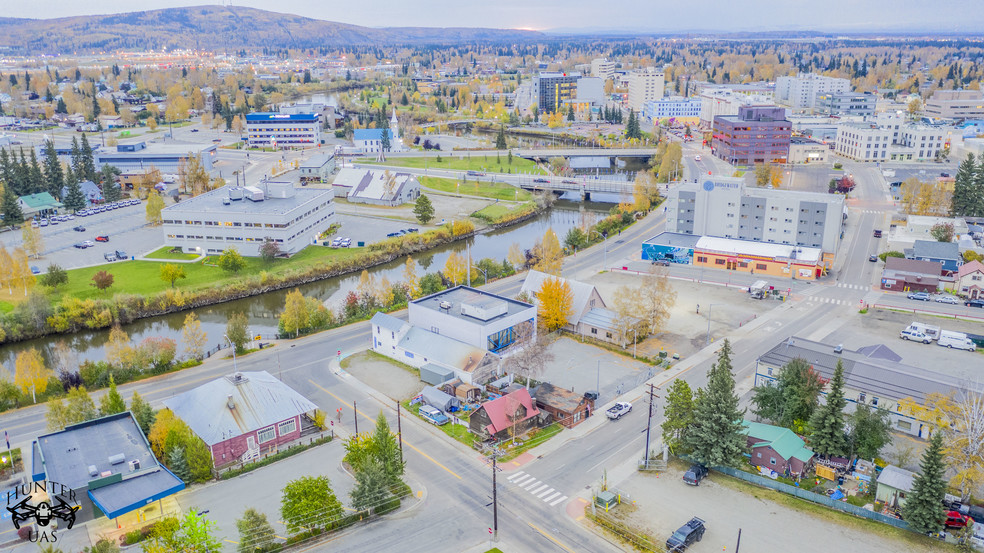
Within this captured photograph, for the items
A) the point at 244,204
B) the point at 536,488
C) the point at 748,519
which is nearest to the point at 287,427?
the point at 536,488

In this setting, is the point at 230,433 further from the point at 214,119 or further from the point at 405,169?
the point at 214,119

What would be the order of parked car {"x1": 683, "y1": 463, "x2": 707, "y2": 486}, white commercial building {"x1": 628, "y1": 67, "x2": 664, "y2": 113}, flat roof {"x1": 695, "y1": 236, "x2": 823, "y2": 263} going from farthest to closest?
white commercial building {"x1": 628, "y1": 67, "x2": 664, "y2": 113}, flat roof {"x1": 695, "y1": 236, "x2": 823, "y2": 263}, parked car {"x1": 683, "y1": 463, "x2": 707, "y2": 486}

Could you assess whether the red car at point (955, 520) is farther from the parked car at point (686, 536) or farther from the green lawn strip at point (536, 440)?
the green lawn strip at point (536, 440)

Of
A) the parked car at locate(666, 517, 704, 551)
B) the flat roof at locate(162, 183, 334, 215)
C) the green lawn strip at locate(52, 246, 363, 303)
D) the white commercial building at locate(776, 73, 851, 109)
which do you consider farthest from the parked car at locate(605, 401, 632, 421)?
the white commercial building at locate(776, 73, 851, 109)

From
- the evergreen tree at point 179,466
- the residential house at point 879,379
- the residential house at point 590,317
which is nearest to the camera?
the evergreen tree at point 179,466

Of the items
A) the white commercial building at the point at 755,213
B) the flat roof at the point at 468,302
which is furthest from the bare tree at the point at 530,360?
the white commercial building at the point at 755,213

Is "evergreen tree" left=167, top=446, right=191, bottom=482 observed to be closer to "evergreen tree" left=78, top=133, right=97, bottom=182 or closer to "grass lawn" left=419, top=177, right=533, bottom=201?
"grass lawn" left=419, top=177, right=533, bottom=201
